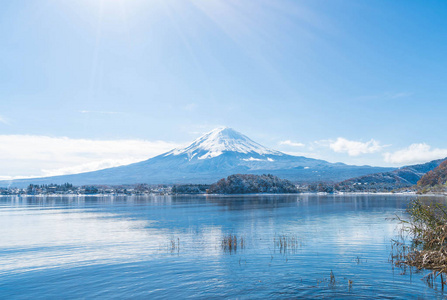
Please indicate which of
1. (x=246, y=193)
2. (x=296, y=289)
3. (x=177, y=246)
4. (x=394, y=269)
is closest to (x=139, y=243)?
(x=177, y=246)

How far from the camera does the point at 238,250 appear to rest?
2609 cm

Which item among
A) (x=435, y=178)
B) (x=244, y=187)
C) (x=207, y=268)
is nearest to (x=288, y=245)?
(x=207, y=268)

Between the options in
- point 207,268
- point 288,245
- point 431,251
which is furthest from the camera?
point 288,245

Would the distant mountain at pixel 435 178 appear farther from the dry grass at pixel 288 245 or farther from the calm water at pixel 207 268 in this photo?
the dry grass at pixel 288 245

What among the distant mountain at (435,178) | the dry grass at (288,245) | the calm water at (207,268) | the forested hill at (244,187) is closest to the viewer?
the calm water at (207,268)

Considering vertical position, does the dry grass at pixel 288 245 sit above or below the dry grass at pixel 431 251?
below

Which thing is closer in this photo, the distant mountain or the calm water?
the calm water

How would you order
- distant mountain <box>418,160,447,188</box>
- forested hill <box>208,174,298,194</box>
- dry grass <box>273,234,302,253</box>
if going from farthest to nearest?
1. forested hill <box>208,174,298,194</box>
2. distant mountain <box>418,160,447,188</box>
3. dry grass <box>273,234,302,253</box>

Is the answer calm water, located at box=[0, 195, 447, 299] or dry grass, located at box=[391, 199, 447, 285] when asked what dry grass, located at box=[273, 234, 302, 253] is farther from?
dry grass, located at box=[391, 199, 447, 285]

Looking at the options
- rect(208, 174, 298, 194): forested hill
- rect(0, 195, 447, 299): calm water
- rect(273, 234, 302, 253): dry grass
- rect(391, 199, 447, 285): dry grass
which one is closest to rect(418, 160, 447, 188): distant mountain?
rect(208, 174, 298, 194): forested hill

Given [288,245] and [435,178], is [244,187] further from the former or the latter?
[288,245]

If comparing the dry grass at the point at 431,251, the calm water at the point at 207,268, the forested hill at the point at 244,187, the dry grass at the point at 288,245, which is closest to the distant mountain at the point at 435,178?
the forested hill at the point at 244,187

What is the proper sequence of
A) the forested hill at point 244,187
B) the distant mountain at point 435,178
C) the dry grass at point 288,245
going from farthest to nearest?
the forested hill at point 244,187 < the distant mountain at point 435,178 < the dry grass at point 288,245

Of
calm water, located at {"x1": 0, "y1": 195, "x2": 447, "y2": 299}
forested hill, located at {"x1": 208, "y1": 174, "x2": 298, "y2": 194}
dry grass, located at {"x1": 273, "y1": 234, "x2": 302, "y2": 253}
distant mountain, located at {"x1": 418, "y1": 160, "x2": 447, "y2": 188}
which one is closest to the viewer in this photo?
calm water, located at {"x1": 0, "y1": 195, "x2": 447, "y2": 299}
